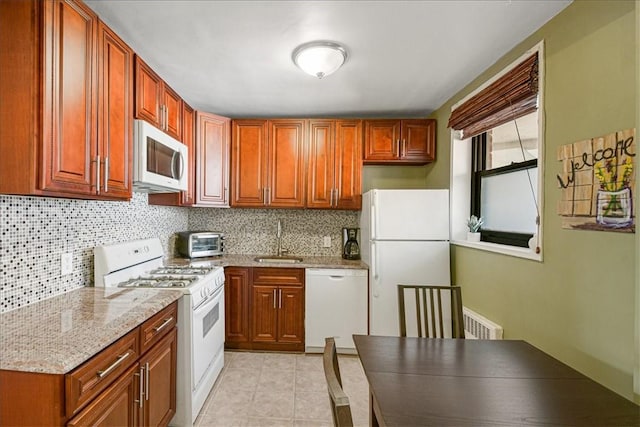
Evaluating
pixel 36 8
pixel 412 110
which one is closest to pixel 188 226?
pixel 36 8

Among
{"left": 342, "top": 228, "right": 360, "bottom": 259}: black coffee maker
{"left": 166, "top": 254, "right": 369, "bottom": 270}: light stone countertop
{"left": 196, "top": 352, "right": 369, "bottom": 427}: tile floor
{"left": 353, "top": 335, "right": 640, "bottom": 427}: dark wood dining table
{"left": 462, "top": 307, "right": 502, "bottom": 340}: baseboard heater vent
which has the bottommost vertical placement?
{"left": 196, "top": 352, "right": 369, "bottom": 427}: tile floor

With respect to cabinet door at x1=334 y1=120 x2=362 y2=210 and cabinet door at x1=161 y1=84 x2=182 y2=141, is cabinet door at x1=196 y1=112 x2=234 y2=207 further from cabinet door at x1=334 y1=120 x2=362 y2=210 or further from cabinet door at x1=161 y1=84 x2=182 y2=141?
cabinet door at x1=334 y1=120 x2=362 y2=210

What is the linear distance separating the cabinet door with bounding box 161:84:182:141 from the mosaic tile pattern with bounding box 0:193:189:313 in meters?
0.69

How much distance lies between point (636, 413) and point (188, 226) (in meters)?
3.65

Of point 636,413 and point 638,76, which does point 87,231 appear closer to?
point 636,413

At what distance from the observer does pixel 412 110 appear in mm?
3188

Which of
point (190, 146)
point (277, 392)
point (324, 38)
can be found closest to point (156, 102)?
point (190, 146)

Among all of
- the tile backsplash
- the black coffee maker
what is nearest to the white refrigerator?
the black coffee maker

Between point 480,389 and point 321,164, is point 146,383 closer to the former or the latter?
point 480,389

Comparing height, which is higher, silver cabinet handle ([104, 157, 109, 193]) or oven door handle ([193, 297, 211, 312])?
silver cabinet handle ([104, 157, 109, 193])

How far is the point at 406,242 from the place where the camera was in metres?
2.73

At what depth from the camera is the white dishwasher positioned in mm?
2934

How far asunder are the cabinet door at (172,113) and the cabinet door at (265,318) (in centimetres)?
161

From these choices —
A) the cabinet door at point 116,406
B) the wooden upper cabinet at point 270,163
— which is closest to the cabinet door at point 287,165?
the wooden upper cabinet at point 270,163
